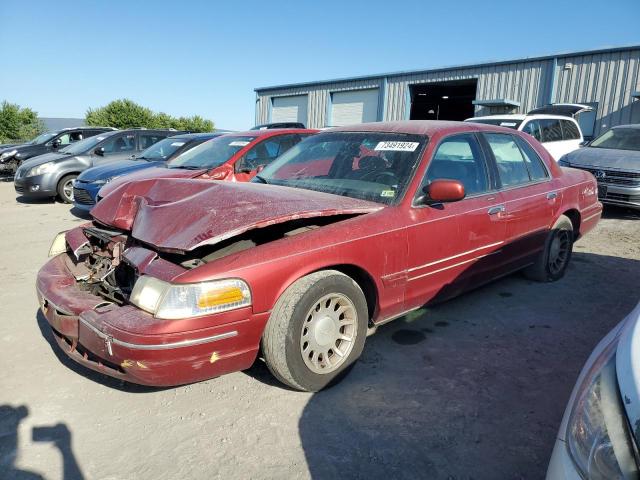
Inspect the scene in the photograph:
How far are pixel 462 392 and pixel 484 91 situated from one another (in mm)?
17275

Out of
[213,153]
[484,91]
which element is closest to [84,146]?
[213,153]

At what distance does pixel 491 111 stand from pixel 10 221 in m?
15.5

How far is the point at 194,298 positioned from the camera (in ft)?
7.66

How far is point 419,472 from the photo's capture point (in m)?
2.14

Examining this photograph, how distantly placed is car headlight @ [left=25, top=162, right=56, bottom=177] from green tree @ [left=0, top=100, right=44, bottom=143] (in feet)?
72.5

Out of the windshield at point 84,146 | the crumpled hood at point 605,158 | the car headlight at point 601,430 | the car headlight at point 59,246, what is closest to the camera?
the car headlight at point 601,430

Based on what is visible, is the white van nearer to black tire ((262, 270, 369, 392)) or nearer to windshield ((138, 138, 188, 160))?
windshield ((138, 138, 188, 160))

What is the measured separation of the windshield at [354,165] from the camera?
3305 millimetres

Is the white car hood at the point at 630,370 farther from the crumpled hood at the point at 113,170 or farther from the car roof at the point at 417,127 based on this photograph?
the crumpled hood at the point at 113,170

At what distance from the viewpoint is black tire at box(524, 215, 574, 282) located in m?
4.61

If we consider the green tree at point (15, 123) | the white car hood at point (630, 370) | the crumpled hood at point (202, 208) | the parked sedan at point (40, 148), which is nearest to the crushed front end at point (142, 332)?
the crumpled hood at point (202, 208)

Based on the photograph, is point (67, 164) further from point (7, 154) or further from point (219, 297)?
point (219, 297)

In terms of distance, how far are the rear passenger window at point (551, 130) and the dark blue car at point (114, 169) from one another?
689 centimetres

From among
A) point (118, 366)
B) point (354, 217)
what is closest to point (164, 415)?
point (118, 366)
